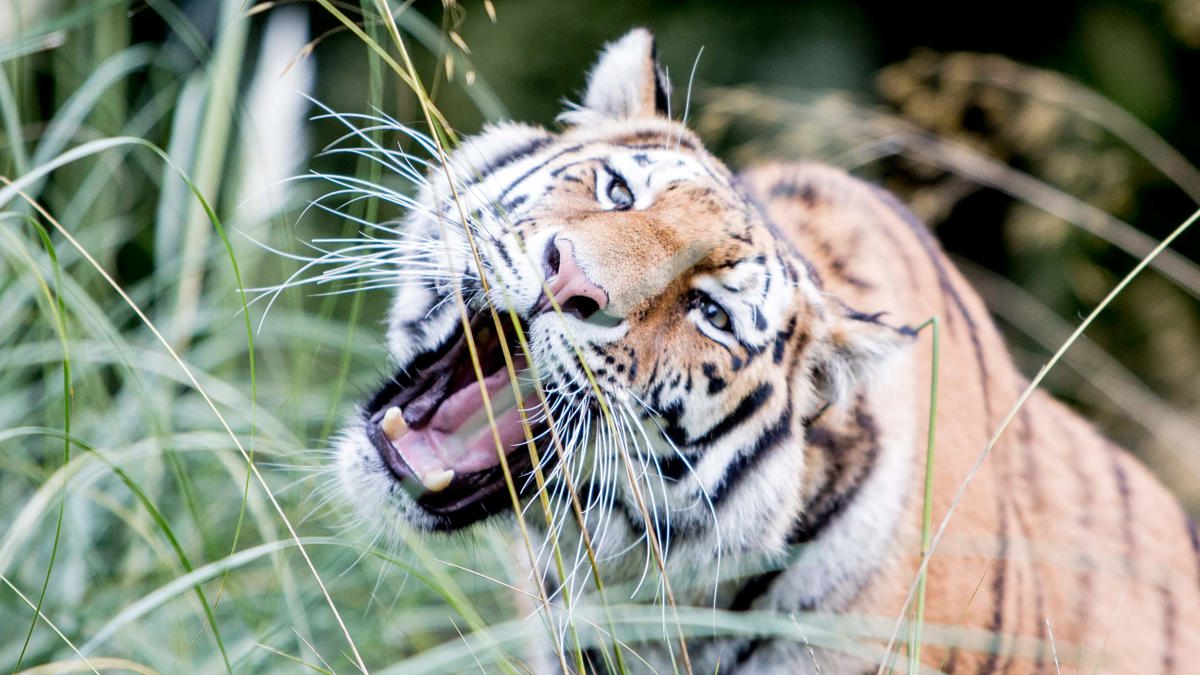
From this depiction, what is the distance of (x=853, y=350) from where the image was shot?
5.48 ft

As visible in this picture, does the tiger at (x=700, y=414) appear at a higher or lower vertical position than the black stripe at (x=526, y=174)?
lower

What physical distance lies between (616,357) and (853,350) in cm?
39

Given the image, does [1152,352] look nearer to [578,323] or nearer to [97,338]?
[578,323]

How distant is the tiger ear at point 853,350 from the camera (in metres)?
1.63

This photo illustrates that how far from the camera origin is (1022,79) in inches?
132

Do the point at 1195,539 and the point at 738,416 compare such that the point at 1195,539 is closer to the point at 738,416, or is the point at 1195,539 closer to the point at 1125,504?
the point at 1125,504

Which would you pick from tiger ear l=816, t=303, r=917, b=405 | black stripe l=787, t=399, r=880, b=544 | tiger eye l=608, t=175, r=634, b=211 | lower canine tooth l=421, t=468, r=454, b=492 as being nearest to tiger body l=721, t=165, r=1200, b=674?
black stripe l=787, t=399, r=880, b=544

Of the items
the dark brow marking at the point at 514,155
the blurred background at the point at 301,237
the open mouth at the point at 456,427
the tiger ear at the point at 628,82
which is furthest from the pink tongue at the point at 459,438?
the tiger ear at the point at 628,82

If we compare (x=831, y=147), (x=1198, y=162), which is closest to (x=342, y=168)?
(x=831, y=147)

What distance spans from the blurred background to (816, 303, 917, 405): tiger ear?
58 centimetres

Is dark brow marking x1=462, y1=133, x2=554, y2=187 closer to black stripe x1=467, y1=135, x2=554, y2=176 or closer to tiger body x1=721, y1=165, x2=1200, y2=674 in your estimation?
black stripe x1=467, y1=135, x2=554, y2=176

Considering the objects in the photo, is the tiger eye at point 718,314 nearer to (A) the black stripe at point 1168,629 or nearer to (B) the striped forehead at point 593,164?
(B) the striped forehead at point 593,164

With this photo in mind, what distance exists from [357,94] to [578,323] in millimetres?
3662

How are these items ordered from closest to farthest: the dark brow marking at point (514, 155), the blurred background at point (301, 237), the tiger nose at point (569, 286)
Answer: the tiger nose at point (569, 286) → the blurred background at point (301, 237) → the dark brow marking at point (514, 155)
